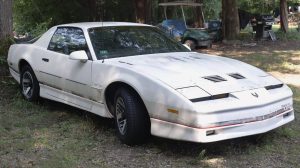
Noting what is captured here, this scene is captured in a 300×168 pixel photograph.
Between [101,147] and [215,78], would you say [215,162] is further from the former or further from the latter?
[101,147]

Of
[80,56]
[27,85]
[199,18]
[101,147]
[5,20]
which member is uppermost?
[5,20]

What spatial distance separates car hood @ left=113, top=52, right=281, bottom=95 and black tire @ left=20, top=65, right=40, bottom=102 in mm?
1986

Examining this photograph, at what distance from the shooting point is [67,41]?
623 cm

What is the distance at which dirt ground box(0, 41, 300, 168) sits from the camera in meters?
4.44

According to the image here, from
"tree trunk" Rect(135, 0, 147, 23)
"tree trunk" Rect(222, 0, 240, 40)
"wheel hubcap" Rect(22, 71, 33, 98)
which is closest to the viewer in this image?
"wheel hubcap" Rect(22, 71, 33, 98)

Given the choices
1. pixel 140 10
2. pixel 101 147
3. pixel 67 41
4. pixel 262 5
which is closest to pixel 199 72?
pixel 101 147

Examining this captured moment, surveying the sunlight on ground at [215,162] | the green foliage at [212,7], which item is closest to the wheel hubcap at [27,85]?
the sunlight on ground at [215,162]

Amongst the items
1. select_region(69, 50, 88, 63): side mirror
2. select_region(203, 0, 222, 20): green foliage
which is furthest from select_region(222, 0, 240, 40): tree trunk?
select_region(203, 0, 222, 20): green foliage

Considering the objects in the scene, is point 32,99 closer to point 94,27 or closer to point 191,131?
point 94,27

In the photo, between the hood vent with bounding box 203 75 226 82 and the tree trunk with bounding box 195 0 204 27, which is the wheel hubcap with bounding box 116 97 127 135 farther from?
the tree trunk with bounding box 195 0 204 27

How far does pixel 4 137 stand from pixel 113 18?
1966cm

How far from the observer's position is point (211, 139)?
4.24m

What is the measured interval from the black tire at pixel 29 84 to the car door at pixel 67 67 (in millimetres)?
314

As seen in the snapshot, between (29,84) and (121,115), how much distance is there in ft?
8.51
